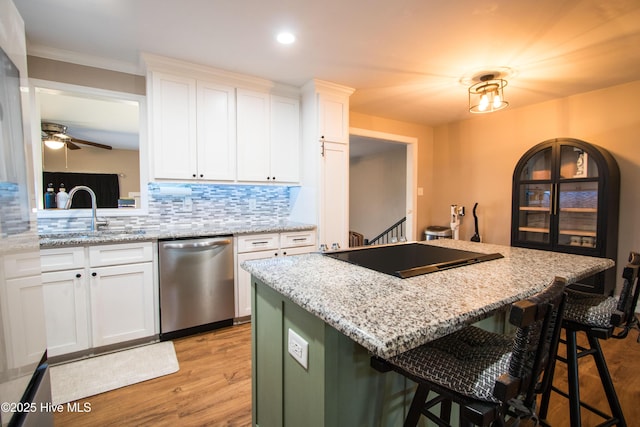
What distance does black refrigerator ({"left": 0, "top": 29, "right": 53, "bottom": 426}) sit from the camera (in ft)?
2.41

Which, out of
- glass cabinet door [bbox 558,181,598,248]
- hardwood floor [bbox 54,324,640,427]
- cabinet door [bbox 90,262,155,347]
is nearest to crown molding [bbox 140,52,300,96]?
cabinet door [bbox 90,262,155,347]

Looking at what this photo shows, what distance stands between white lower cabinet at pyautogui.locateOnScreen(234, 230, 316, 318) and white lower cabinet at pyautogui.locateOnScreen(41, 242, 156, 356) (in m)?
0.71

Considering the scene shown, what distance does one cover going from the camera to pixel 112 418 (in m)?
1.59

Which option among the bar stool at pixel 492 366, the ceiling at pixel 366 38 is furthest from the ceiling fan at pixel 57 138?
the bar stool at pixel 492 366

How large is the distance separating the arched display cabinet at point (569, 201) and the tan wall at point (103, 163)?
4.26m

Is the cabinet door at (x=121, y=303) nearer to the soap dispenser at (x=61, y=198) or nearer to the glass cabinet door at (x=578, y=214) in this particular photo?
the soap dispenser at (x=61, y=198)

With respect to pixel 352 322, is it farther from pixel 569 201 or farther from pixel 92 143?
pixel 569 201

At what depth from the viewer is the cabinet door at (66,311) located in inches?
79.0

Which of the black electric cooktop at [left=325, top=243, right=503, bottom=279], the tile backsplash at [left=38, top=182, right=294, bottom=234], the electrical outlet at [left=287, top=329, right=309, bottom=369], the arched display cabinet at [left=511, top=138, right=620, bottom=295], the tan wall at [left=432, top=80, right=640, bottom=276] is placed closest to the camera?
the electrical outlet at [left=287, top=329, right=309, bottom=369]

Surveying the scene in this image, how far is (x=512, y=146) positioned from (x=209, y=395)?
434cm

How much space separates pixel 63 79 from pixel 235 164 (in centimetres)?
154

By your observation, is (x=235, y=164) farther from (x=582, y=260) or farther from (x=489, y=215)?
(x=489, y=215)

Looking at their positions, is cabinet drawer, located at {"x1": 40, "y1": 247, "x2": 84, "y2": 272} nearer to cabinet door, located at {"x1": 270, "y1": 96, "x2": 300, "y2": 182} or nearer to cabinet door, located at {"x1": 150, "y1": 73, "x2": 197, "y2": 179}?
cabinet door, located at {"x1": 150, "y1": 73, "x2": 197, "y2": 179}

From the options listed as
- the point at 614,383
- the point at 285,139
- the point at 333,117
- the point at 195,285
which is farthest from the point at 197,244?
the point at 614,383
